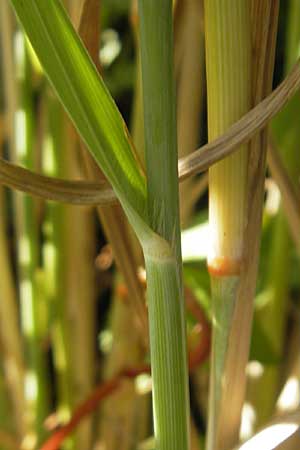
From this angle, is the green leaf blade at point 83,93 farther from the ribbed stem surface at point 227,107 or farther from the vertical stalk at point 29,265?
the vertical stalk at point 29,265

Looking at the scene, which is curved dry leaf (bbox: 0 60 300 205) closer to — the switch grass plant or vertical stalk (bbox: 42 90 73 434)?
the switch grass plant

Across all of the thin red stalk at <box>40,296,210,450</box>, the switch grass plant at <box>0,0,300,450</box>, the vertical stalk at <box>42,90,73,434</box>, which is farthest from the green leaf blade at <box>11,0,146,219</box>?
the vertical stalk at <box>42,90,73,434</box>

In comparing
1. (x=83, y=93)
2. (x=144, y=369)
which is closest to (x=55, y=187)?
(x=83, y=93)

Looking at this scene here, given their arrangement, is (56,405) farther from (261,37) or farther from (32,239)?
(261,37)

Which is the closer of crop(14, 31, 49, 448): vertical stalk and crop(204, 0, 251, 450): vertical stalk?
crop(204, 0, 251, 450): vertical stalk

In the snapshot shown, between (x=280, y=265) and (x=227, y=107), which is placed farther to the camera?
(x=280, y=265)

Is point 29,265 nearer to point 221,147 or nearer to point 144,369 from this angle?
point 144,369

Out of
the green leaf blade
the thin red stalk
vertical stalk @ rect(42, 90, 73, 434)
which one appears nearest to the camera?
the green leaf blade

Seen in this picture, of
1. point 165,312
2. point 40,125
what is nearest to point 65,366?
point 40,125
